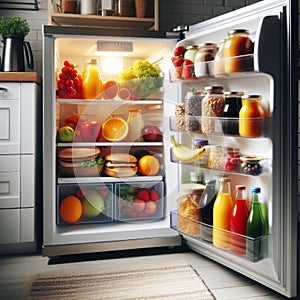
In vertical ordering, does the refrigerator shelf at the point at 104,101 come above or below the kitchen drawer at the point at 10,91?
below

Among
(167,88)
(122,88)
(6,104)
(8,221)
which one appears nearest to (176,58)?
(167,88)

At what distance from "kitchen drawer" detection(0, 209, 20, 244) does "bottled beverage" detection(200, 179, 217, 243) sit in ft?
3.19

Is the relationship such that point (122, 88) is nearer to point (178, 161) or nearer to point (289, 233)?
point (178, 161)

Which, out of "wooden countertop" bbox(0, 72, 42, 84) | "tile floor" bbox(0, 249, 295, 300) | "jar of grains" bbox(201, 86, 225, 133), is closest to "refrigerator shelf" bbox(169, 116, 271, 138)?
"jar of grains" bbox(201, 86, 225, 133)

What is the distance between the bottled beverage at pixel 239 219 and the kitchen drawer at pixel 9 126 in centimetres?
117

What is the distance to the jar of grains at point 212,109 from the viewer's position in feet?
6.23

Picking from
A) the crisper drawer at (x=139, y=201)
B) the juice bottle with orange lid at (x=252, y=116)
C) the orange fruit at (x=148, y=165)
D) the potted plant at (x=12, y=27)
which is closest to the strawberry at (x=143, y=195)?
the crisper drawer at (x=139, y=201)

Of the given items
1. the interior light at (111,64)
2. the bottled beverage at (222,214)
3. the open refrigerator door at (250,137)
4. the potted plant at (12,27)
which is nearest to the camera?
the open refrigerator door at (250,137)

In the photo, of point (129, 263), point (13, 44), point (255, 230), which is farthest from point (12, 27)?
point (255, 230)

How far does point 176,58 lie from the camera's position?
217cm

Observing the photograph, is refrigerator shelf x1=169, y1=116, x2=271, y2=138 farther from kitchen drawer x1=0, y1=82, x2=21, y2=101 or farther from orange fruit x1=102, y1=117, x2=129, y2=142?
kitchen drawer x1=0, y1=82, x2=21, y2=101

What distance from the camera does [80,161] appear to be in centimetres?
232

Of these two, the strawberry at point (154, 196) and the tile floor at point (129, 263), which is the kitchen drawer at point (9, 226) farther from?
the strawberry at point (154, 196)

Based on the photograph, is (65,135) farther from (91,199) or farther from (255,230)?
(255,230)
